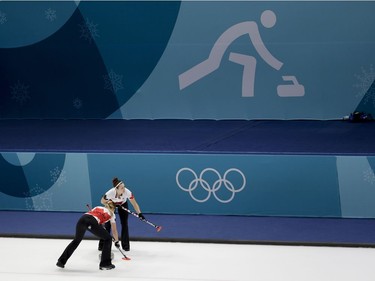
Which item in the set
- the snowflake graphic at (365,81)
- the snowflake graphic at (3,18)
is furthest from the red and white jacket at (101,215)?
the snowflake graphic at (3,18)

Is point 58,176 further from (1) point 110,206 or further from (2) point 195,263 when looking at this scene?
(2) point 195,263

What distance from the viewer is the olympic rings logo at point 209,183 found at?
577 inches

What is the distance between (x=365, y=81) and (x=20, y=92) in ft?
23.7

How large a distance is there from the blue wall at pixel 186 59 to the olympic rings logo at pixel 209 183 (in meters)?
3.56

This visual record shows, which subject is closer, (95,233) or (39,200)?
(95,233)

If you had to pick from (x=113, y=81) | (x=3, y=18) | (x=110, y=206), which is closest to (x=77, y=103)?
(x=113, y=81)

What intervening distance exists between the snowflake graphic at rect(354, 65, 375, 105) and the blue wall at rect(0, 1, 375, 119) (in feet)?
0.06

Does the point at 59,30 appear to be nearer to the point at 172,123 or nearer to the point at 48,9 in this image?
the point at 48,9

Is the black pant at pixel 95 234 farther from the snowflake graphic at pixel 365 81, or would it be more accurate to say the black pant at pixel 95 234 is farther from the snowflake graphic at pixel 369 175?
the snowflake graphic at pixel 365 81

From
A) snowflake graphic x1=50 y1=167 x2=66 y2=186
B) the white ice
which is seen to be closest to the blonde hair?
the white ice

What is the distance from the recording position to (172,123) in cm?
1814

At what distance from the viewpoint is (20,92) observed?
62.1 ft

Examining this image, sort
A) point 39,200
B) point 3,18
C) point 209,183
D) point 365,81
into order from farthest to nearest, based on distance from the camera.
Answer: point 3,18
point 365,81
point 39,200
point 209,183

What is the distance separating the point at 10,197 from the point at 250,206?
4246 mm
